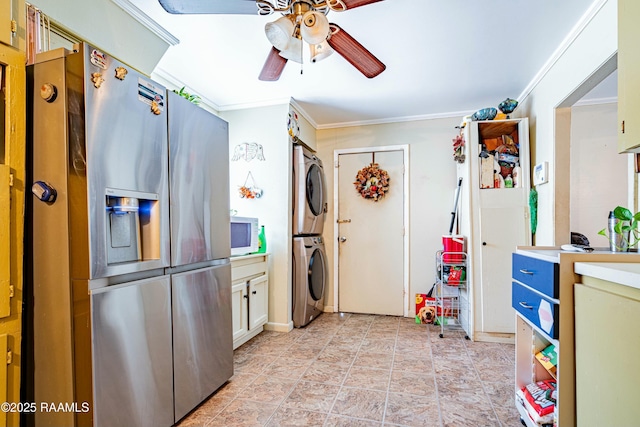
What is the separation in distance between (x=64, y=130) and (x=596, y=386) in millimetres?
2106

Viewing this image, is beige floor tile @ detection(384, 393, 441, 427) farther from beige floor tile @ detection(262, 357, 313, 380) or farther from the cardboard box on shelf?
the cardboard box on shelf

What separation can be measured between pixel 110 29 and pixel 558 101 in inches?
113

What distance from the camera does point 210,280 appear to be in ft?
6.23

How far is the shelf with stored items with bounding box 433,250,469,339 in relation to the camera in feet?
10.3

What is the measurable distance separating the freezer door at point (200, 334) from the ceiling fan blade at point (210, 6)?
4.16 ft

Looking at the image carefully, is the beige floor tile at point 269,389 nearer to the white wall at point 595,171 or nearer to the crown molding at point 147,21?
the crown molding at point 147,21

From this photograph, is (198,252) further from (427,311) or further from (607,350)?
(427,311)

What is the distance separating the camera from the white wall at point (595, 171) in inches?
125

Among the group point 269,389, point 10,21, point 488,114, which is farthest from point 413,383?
point 10,21

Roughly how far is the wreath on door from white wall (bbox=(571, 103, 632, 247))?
74.9 inches

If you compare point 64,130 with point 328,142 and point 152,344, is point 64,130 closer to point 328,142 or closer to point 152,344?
point 152,344

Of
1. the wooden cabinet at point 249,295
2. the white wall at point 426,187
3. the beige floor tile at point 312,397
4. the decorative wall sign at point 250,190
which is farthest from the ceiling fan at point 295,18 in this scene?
the white wall at point 426,187

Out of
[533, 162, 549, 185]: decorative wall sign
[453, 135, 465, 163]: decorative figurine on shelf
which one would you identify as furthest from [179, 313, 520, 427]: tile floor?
[453, 135, 465, 163]: decorative figurine on shelf

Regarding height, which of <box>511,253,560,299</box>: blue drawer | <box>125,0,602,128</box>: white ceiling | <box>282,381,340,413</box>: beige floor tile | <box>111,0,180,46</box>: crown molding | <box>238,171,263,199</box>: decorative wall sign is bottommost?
<box>282,381,340,413</box>: beige floor tile
